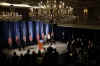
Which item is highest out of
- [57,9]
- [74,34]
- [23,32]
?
[57,9]

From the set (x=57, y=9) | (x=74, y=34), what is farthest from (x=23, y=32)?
(x=57, y=9)

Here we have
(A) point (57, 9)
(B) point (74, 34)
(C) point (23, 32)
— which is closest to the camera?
(A) point (57, 9)

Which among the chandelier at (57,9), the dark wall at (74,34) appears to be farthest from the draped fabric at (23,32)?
the chandelier at (57,9)

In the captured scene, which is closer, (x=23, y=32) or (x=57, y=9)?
(x=57, y=9)

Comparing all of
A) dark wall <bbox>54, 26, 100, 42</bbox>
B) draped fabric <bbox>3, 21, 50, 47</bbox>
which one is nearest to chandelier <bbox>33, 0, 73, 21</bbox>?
dark wall <bbox>54, 26, 100, 42</bbox>

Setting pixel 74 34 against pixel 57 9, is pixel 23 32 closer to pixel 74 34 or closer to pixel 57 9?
pixel 74 34

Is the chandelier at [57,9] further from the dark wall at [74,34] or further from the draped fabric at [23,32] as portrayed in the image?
the draped fabric at [23,32]

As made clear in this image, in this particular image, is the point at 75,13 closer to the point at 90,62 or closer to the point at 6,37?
the point at 90,62

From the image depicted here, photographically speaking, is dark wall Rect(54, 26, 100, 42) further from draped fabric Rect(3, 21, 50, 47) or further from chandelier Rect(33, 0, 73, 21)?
chandelier Rect(33, 0, 73, 21)

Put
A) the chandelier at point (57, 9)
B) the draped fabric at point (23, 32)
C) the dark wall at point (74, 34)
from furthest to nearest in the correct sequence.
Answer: the draped fabric at point (23, 32)
the dark wall at point (74, 34)
the chandelier at point (57, 9)

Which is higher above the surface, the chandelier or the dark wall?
the chandelier

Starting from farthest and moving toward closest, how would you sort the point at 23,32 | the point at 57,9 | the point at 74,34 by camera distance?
1. the point at 23,32
2. the point at 74,34
3. the point at 57,9

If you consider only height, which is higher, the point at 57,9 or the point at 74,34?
the point at 57,9

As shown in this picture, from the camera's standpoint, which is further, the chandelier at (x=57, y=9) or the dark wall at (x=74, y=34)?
the dark wall at (x=74, y=34)
